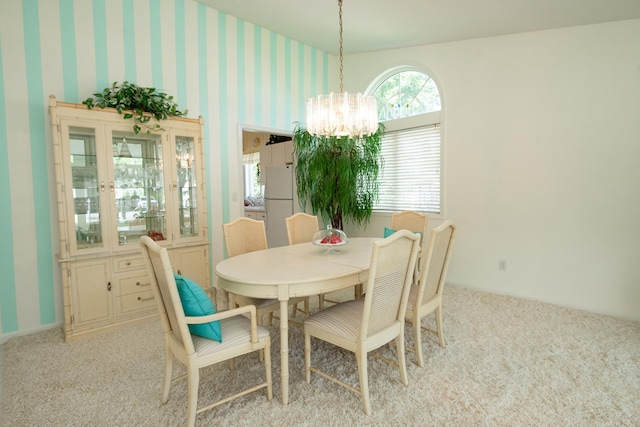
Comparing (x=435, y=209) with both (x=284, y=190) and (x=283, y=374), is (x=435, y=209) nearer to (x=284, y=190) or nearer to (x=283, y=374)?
(x=284, y=190)

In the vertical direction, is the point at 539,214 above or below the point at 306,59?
below

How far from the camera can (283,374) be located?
188 cm

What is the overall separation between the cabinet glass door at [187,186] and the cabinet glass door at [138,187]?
0.55ft

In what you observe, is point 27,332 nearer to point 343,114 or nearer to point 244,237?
point 244,237

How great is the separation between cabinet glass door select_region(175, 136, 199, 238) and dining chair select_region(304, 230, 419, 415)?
1885 millimetres

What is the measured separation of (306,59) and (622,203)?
12.7ft

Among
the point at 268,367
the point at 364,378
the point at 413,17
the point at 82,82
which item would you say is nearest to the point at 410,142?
the point at 413,17

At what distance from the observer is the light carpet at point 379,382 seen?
1779 mm

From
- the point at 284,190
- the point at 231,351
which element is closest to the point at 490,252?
the point at 284,190

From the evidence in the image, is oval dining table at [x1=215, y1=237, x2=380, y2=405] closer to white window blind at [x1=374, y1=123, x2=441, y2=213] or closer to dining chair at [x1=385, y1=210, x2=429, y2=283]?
dining chair at [x1=385, y1=210, x2=429, y2=283]

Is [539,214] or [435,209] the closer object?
[539,214]

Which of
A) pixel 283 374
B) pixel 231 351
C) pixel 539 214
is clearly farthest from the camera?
pixel 539 214

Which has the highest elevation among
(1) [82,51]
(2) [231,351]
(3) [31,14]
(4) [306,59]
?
(4) [306,59]

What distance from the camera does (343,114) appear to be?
2688mm
